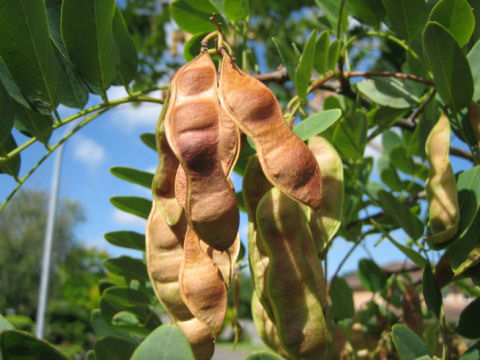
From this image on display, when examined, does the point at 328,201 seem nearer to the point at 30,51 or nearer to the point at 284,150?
the point at 284,150

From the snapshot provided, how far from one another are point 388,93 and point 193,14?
1.65ft

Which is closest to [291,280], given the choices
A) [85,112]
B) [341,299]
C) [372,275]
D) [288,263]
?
[288,263]

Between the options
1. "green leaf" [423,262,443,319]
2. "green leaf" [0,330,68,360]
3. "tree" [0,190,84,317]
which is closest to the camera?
"green leaf" [0,330,68,360]

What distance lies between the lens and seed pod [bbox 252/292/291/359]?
0.72 m

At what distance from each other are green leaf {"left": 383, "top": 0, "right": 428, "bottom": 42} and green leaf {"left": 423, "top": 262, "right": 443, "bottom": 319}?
474 millimetres

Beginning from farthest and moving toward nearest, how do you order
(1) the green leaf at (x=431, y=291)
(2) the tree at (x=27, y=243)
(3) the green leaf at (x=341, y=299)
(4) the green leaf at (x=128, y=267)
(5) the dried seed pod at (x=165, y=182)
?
(2) the tree at (x=27, y=243) < (3) the green leaf at (x=341, y=299) < (4) the green leaf at (x=128, y=267) < (1) the green leaf at (x=431, y=291) < (5) the dried seed pod at (x=165, y=182)

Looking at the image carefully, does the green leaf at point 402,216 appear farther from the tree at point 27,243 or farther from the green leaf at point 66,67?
Result: the tree at point 27,243

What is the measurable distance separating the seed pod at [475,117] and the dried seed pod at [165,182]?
20.8 inches

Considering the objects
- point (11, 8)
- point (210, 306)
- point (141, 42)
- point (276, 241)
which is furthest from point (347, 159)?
point (141, 42)

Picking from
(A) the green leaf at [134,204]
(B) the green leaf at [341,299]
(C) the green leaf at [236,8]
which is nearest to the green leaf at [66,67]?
(A) the green leaf at [134,204]

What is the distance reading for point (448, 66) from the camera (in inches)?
30.0

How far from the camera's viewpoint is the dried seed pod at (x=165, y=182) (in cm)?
65

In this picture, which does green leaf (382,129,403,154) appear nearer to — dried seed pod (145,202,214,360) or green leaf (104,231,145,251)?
green leaf (104,231,145,251)

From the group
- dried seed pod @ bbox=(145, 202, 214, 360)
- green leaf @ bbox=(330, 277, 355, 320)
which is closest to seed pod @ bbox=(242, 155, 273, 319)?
dried seed pod @ bbox=(145, 202, 214, 360)
